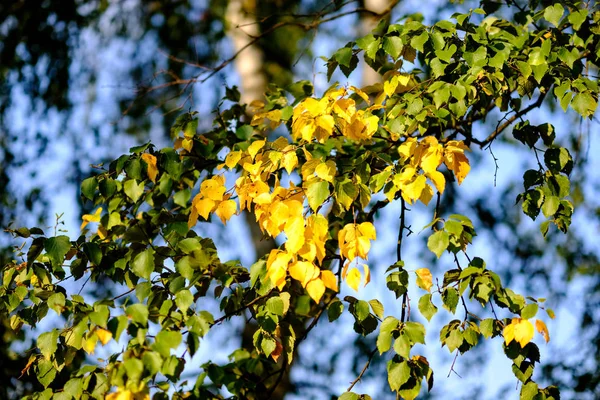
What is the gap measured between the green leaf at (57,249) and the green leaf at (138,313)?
1.17 feet

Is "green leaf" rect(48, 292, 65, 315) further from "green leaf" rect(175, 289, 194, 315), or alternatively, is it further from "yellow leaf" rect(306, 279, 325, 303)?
"yellow leaf" rect(306, 279, 325, 303)

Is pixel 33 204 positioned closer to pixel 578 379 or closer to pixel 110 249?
pixel 110 249

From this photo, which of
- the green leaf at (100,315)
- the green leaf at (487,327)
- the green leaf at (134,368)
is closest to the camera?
the green leaf at (134,368)

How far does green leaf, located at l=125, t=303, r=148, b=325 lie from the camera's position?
5.24 feet

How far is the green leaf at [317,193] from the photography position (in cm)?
177

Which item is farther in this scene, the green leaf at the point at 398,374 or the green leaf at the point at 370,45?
the green leaf at the point at 370,45

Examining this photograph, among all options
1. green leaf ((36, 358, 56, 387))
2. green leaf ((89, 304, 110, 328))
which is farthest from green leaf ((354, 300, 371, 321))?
green leaf ((36, 358, 56, 387))

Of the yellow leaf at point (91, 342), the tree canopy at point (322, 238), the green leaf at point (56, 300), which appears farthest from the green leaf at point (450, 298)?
the green leaf at point (56, 300)

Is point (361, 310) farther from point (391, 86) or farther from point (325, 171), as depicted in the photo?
point (391, 86)

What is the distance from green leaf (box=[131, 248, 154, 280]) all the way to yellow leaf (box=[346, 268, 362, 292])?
480 millimetres

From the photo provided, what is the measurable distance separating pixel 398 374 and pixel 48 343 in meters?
0.84

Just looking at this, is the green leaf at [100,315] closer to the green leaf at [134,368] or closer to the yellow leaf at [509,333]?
the green leaf at [134,368]

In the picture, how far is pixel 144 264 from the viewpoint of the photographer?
187 centimetres

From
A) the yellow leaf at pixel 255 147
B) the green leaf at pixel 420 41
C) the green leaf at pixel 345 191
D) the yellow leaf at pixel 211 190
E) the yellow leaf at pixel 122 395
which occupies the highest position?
the green leaf at pixel 420 41
